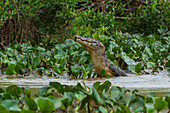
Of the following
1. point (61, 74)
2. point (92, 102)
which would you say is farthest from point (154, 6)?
point (92, 102)

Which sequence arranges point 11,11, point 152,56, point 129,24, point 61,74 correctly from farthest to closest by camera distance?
point 129,24 < point 11,11 < point 152,56 < point 61,74

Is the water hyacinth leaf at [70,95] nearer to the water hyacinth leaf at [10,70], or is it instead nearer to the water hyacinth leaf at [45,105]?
the water hyacinth leaf at [45,105]

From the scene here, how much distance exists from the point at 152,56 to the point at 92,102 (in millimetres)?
4048

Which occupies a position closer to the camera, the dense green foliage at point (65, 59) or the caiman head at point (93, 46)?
the dense green foliage at point (65, 59)

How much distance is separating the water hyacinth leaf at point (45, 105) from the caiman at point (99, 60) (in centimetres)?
320

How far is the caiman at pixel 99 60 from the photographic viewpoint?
205 inches

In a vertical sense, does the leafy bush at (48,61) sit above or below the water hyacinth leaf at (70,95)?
below

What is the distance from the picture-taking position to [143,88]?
345 cm

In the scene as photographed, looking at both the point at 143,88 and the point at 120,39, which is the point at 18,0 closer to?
the point at 120,39

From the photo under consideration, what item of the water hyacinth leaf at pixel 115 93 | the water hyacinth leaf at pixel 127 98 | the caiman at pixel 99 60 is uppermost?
the water hyacinth leaf at pixel 115 93

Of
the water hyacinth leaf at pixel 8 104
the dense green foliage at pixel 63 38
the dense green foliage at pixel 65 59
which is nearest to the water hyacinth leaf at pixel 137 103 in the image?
the water hyacinth leaf at pixel 8 104

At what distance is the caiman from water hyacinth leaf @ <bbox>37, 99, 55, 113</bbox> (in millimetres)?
3197

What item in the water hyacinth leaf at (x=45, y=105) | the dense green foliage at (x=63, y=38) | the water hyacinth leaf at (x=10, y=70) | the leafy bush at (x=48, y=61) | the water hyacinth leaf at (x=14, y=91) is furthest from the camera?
the dense green foliage at (x=63, y=38)

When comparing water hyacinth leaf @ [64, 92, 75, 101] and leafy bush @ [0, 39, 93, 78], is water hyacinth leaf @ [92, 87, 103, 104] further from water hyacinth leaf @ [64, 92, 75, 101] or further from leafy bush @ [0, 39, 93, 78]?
leafy bush @ [0, 39, 93, 78]
